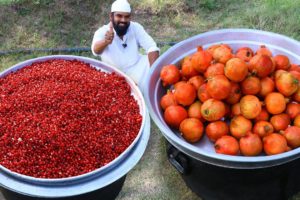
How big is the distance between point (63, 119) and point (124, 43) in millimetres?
1231

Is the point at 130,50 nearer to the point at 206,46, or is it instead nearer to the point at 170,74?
the point at 206,46

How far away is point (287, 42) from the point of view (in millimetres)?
2779

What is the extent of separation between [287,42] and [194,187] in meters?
1.15

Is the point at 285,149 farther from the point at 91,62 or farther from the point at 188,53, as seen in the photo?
the point at 91,62

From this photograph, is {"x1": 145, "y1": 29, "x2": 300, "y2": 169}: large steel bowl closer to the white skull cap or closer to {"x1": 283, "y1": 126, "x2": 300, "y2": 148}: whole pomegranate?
{"x1": 283, "y1": 126, "x2": 300, "y2": 148}: whole pomegranate

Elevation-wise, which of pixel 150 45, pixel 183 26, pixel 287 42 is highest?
pixel 287 42

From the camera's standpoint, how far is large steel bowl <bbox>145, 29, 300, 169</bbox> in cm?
217

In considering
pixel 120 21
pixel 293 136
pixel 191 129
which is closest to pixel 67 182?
pixel 191 129

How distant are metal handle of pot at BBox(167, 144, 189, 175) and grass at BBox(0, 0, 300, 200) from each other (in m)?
2.23

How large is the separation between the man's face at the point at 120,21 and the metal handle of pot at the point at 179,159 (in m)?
1.41

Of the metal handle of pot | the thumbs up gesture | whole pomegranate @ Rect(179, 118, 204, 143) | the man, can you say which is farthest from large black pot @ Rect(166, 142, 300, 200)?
the man

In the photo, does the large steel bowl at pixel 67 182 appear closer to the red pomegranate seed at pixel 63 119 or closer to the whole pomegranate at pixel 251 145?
the red pomegranate seed at pixel 63 119

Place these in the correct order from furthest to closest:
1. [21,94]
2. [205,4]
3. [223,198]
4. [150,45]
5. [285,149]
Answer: [205,4] < [150,45] < [21,94] < [223,198] < [285,149]

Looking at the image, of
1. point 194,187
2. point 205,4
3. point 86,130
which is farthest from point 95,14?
point 194,187
